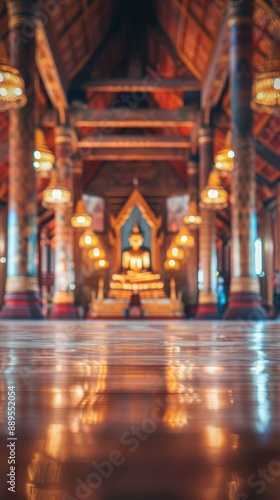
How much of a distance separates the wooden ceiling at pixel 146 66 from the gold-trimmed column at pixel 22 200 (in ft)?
4.74

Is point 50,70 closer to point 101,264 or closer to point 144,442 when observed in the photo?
point 101,264

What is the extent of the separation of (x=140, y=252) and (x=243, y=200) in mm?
18145

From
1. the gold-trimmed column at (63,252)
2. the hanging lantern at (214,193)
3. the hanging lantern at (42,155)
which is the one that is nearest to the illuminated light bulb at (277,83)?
the hanging lantern at (42,155)

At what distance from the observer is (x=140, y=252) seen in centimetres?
2864

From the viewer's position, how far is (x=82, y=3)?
50.7 feet

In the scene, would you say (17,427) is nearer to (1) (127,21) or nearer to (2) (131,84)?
(2) (131,84)

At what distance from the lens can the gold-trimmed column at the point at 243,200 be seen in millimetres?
10508

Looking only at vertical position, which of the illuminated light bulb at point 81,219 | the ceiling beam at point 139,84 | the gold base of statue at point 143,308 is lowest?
the gold base of statue at point 143,308

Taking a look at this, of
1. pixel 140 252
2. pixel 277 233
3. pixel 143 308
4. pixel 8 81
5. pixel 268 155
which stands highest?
pixel 268 155

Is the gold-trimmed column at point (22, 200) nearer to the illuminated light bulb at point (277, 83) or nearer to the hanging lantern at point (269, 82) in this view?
the hanging lantern at point (269, 82)

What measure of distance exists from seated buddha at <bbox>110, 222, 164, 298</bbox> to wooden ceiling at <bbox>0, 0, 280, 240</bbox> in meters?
6.28

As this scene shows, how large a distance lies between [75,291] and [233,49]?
13.6m

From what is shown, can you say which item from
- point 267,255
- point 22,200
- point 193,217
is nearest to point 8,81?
point 22,200

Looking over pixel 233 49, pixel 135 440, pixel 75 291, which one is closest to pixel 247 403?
pixel 135 440
